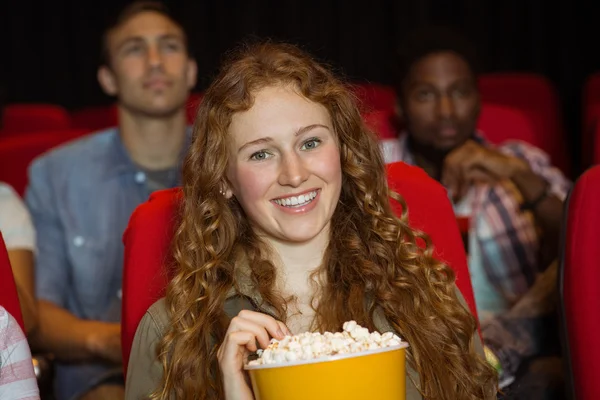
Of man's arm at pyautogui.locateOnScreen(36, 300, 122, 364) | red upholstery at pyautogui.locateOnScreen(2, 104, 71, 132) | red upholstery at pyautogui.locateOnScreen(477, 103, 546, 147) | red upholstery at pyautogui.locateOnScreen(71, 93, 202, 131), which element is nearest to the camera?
man's arm at pyautogui.locateOnScreen(36, 300, 122, 364)

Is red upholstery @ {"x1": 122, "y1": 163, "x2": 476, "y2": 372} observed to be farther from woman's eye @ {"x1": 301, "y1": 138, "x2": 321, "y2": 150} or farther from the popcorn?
the popcorn

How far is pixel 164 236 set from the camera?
6.08 ft

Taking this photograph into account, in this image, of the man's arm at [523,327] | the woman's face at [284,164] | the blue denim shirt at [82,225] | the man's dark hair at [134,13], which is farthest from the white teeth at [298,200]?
the man's dark hair at [134,13]

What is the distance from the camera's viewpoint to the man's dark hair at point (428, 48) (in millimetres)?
3066

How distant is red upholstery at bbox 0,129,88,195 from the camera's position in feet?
10.1

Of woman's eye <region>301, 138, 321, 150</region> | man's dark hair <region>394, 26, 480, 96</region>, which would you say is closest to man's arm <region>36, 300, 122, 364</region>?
woman's eye <region>301, 138, 321, 150</region>

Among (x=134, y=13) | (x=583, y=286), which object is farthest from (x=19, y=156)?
(x=583, y=286)

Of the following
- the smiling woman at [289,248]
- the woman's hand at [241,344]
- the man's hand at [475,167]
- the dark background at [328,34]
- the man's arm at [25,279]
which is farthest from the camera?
the dark background at [328,34]

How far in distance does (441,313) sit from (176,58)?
146 centimetres

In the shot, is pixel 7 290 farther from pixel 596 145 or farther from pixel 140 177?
pixel 596 145

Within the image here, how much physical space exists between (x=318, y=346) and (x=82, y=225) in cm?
150

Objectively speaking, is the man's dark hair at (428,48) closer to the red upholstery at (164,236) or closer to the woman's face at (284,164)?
the red upholstery at (164,236)

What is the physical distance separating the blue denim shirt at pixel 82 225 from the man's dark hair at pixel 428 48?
0.73m

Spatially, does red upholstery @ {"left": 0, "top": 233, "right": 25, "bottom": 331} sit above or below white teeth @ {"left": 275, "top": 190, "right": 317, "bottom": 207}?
below
